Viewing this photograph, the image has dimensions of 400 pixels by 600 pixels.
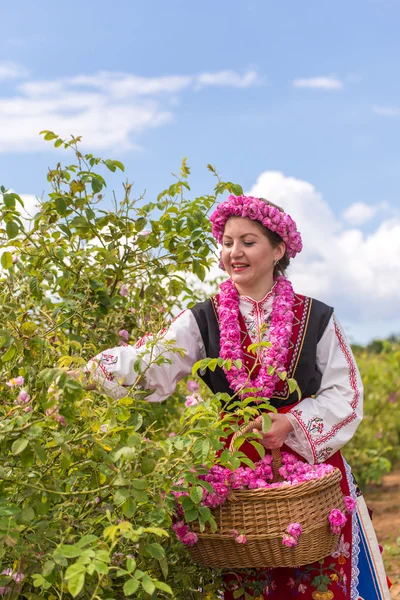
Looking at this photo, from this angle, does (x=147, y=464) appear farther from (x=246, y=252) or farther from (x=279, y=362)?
(x=246, y=252)

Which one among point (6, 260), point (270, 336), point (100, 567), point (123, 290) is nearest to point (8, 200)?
point (6, 260)

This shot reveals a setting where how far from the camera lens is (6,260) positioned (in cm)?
289

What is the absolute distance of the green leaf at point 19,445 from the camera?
192 cm

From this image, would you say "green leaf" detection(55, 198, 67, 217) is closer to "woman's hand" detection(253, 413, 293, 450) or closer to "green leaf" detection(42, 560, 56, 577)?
"woman's hand" detection(253, 413, 293, 450)

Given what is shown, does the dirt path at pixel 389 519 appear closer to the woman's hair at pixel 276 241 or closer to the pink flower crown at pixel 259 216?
the woman's hair at pixel 276 241

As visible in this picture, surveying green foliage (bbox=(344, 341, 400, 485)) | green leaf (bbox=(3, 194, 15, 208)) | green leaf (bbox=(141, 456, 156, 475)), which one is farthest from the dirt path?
green leaf (bbox=(3, 194, 15, 208))

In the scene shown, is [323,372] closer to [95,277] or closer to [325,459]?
[325,459]

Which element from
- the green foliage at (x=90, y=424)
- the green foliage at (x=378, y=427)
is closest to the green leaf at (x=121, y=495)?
the green foliage at (x=90, y=424)

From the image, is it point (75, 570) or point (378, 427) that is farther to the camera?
point (378, 427)

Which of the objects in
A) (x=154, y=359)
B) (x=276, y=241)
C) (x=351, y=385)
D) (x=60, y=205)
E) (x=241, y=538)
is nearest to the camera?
(x=241, y=538)

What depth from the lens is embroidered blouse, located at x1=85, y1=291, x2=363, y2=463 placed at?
107 inches

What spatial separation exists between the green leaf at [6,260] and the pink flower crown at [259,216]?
755mm

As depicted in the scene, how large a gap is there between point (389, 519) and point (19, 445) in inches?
197

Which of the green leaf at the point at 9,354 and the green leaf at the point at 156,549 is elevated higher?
the green leaf at the point at 9,354
